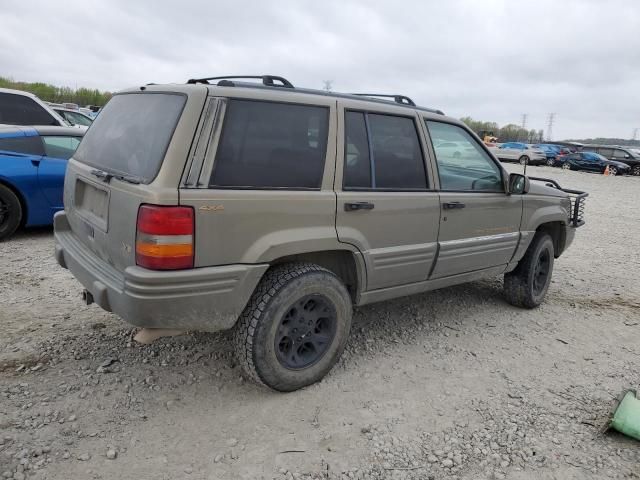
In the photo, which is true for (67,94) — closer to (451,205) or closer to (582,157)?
(582,157)

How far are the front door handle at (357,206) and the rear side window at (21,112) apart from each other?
7849 millimetres

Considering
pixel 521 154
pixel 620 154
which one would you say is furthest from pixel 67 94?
pixel 620 154

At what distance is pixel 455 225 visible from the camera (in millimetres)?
3852

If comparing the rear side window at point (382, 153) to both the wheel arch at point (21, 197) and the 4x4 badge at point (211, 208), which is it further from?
the wheel arch at point (21, 197)

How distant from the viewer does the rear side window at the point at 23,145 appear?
6.14 meters

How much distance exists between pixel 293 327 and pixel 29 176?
461cm

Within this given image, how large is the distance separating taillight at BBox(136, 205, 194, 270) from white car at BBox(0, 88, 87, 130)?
7.15m

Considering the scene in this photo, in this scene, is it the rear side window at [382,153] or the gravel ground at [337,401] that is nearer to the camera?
the gravel ground at [337,401]

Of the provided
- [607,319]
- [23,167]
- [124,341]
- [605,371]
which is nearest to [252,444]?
[124,341]

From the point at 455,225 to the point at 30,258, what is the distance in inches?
174

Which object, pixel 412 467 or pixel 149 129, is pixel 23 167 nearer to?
pixel 149 129

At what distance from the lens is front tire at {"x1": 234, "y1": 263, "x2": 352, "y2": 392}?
2920 millimetres

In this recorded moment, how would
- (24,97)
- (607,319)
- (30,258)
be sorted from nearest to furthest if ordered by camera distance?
(607,319) < (30,258) < (24,97)

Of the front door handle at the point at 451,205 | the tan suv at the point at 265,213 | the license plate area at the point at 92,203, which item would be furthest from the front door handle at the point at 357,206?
the license plate area at the point at 92,203
